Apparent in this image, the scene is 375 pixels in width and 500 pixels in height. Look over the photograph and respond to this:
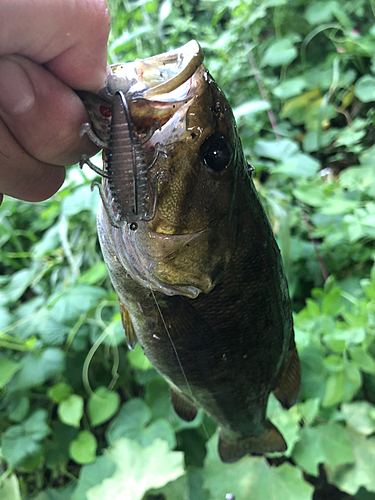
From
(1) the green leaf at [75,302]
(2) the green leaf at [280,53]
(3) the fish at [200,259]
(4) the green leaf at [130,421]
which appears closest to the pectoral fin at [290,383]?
(3) the fish at [200,259]

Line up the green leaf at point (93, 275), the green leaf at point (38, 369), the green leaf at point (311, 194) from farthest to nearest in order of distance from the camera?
1. the green leaf at point (311, 194)
2. the green leaf at point (93, 275)
3. the green leaf at point (38, 369)

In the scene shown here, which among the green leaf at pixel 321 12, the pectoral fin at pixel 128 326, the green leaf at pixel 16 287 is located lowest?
the green leaf at pixel 16 287

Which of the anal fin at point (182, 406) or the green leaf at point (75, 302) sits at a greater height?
the anal fin at point (182, 406)

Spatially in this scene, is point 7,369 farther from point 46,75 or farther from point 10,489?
point 46,75

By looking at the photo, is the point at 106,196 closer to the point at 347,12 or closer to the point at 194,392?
the point at 194,392

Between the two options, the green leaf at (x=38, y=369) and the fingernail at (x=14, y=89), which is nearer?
the fingernail at (x=14, y=89)

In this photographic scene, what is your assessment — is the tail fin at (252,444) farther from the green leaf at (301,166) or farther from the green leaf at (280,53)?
the green leaf at (280,53)
